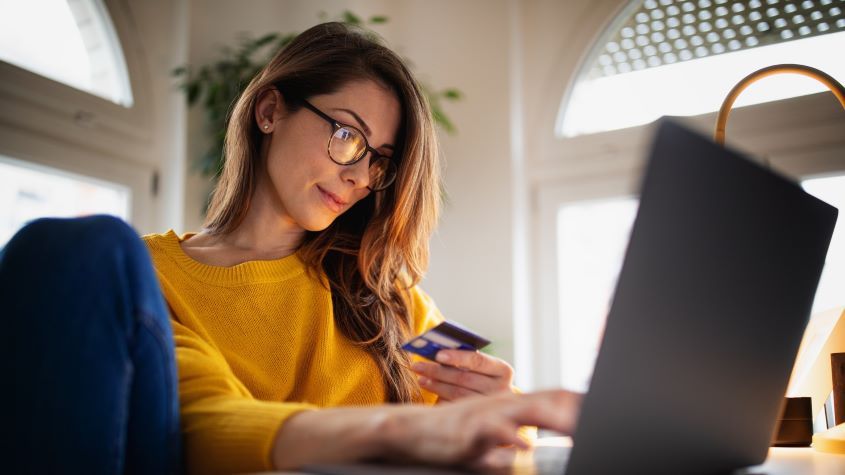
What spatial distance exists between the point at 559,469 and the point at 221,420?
1.05 ft

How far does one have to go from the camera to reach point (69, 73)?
8.36 feet

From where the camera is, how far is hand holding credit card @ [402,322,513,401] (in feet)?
3.07

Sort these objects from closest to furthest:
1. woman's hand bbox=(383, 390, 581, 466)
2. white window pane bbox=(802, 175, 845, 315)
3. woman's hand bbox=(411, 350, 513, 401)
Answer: woman's hand bbox=(383, 390, 581, 466)
woman's hand bbox=(411, 350, 513, 401)
white window pane bbox=(802, 175, 845, 315)

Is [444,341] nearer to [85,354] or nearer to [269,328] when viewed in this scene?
[269,328]

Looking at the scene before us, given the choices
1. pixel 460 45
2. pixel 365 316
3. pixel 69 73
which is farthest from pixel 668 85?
pixel 69 73

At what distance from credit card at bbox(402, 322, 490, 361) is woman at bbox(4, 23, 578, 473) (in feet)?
0.08

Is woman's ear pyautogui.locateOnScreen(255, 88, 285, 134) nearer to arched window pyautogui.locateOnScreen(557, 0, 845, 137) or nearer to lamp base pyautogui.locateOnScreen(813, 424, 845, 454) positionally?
lamp base pyautogui.locateOnScreen(813, 424, 845, 454)

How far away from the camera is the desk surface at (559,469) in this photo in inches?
19.1

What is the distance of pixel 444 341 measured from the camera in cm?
91

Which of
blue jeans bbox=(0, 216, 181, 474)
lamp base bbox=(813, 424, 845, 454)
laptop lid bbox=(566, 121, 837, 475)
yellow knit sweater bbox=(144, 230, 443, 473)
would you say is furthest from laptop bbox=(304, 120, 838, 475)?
yellow knit sweater bbox=(144, 230, 443, 473)

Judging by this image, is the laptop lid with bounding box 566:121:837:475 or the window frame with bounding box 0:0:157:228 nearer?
the laptop lid with bounding box 566:121:837:475

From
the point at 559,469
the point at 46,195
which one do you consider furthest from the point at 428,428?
the point at 46,195

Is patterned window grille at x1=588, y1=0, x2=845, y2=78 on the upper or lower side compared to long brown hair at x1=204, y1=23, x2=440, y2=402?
upper

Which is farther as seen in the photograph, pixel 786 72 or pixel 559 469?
pixel 786 72
